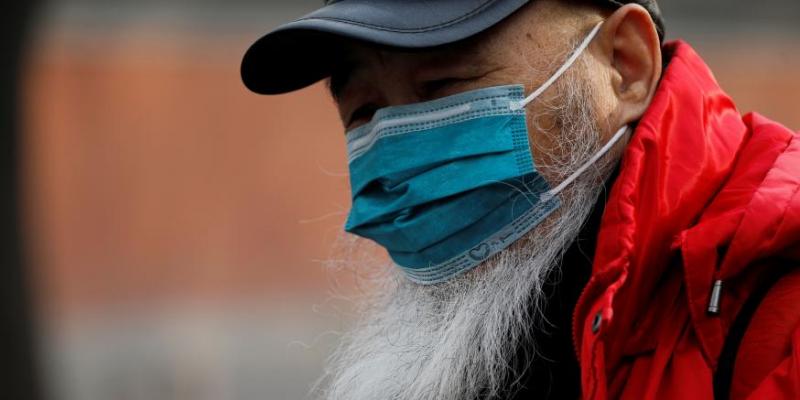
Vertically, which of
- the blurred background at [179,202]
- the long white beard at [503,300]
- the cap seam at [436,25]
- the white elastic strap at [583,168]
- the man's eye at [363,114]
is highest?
the cap seam at [436,25]

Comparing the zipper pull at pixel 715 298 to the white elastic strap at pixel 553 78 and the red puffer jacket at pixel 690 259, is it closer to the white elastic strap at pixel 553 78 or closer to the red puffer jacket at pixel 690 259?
the red puffer jacket at pixel 690 259

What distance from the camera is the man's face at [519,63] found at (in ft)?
7.23

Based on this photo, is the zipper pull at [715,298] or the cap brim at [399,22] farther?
the cap brim at [399,22]

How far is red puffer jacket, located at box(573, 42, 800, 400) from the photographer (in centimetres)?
173

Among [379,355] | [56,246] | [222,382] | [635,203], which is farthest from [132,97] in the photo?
[635,203]

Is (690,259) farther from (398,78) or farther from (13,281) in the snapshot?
(13,281)

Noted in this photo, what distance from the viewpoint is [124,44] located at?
31.6 feet

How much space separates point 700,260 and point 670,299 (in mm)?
156

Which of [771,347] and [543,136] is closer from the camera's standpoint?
[771,347]

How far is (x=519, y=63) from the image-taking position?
87.2 inches

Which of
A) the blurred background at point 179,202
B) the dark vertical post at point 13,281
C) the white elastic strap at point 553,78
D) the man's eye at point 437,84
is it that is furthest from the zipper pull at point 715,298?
the blurred background at point 179,202

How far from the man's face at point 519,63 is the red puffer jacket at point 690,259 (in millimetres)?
236

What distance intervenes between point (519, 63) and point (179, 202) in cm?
814

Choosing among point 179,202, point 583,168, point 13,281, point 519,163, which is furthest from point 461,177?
point 179,202
